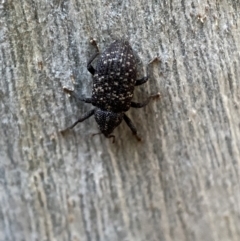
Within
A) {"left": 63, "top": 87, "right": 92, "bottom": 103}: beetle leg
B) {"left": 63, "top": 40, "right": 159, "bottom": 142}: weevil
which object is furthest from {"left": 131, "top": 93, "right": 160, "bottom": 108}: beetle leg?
{"left": 63, "top": 87, "right": 92, "bottom": 103}: beetle leg

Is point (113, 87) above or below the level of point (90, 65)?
below

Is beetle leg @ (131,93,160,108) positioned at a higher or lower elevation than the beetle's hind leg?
lower

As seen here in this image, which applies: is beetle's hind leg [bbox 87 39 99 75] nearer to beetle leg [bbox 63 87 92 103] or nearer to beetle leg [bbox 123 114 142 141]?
beetle leg [bbox 63 87 92 103]

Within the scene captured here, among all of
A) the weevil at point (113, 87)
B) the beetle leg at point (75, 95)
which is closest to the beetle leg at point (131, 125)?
the weevil at point (113, 87)

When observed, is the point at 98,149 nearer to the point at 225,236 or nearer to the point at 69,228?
the point at 69,228

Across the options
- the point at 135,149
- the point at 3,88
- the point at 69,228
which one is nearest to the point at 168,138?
the point at 135,149

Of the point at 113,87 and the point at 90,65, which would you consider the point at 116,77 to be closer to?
the point at 113,87

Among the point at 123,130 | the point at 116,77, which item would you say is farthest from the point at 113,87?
the point at 123,130
